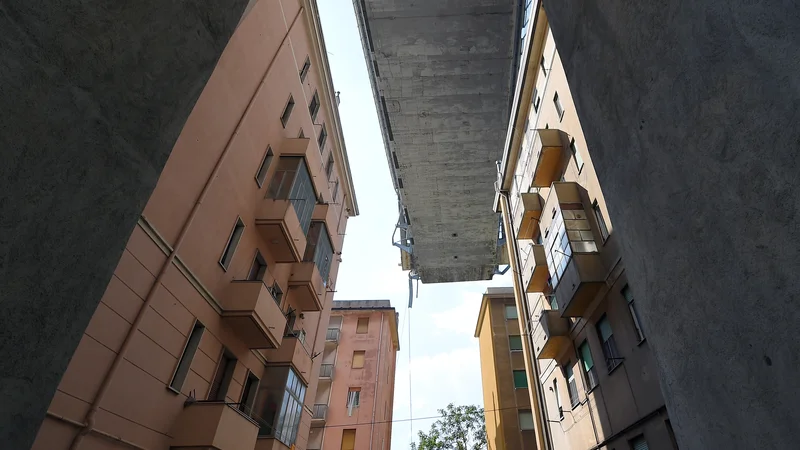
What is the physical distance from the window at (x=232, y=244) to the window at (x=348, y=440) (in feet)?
66.7

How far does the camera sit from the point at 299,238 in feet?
44.5

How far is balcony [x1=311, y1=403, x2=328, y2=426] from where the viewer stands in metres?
26.9

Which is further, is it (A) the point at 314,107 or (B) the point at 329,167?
(B) the point at 329,167

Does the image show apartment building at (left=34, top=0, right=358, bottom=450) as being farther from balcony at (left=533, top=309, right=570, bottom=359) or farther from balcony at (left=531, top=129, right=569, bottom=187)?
balcony at (left=533, top=309, right=570, bottom=359)

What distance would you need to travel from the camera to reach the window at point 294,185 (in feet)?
43.1

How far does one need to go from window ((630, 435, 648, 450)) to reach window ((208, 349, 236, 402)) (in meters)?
9.95

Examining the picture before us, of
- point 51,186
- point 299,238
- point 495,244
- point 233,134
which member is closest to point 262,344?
point 299,238

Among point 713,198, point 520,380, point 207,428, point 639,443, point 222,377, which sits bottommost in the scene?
point 713,198

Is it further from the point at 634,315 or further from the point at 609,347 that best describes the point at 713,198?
the point at 609,347

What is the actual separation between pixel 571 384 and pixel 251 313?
33.6 ft

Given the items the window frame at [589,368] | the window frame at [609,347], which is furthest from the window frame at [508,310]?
the window frame at [609,347]

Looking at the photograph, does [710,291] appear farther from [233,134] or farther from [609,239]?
[233,134]

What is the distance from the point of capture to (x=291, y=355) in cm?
1347

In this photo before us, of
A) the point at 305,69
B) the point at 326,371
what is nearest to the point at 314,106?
the point at 305,69
